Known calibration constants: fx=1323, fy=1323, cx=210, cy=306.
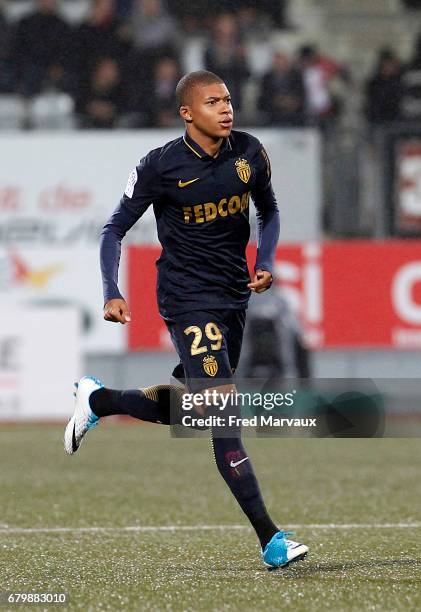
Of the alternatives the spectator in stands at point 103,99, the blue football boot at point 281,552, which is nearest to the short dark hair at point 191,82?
the blue football boot at point 281,552

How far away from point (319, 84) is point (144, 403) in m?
10.2

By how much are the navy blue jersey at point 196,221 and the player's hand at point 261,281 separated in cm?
9

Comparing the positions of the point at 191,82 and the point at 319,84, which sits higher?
the point at 319,84

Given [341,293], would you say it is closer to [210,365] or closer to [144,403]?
[144,403]

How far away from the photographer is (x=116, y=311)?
16.4 ft

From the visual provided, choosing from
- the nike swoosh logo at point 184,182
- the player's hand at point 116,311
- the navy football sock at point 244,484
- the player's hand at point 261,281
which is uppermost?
the nike swoosh logo at point 184,182

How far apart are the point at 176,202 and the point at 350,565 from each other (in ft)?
5.08

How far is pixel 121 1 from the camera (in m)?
15.7

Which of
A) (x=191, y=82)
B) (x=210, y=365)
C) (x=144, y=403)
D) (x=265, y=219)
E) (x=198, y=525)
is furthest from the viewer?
(x=198, y=525)

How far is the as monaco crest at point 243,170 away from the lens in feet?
17.0

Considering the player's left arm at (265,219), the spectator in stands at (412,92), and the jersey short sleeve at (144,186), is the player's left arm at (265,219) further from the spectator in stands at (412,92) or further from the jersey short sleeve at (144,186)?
the spectator in stands at (412,92)

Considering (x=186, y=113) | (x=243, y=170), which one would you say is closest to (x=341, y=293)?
(x=243, y=170)

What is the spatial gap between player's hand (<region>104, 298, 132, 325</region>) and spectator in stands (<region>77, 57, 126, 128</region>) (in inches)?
372

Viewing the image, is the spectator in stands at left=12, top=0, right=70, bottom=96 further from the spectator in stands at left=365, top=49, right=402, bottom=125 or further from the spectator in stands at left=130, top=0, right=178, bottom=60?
the spectator in stands at left=365, top=49, right=402, bottom=125
